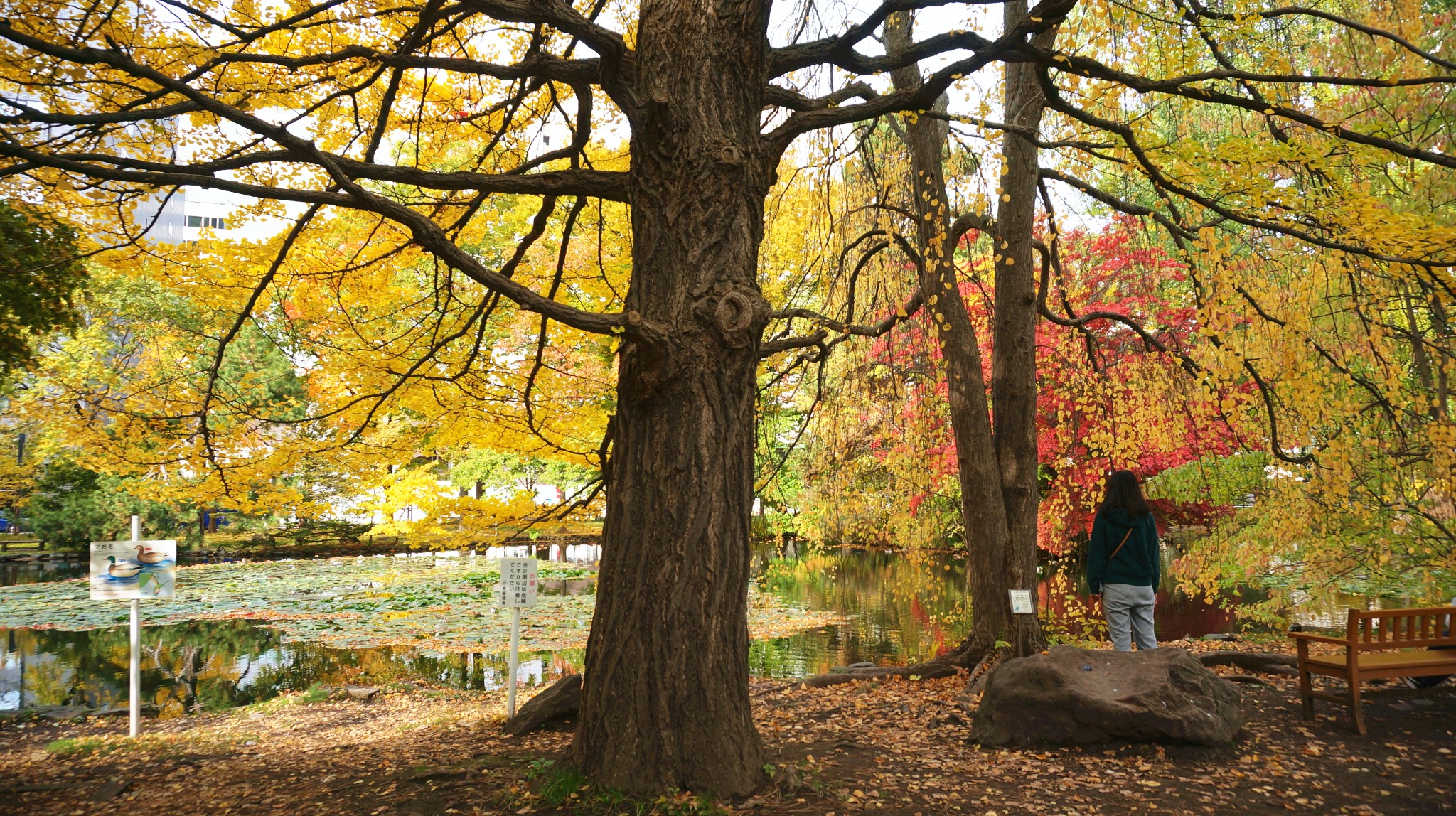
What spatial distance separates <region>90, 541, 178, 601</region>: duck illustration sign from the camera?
620 centimetres

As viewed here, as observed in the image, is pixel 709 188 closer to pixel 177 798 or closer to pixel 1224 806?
pixel 1224 806

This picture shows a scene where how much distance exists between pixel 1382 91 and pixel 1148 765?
5.72 meters

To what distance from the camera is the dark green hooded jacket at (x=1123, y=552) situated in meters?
5.20

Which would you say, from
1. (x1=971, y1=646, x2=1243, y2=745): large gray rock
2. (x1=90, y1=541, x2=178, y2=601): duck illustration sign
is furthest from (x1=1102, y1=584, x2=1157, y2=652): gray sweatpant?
(x1=90, y1=541, x2=178, y2=601): duck illustration sign

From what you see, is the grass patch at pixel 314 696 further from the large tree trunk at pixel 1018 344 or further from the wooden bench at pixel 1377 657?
the wooden bench at pixel 1377 657

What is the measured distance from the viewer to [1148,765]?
387 centimetres

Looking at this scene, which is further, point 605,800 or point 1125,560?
point 1125,560

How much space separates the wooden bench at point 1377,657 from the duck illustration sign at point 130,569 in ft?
25.3

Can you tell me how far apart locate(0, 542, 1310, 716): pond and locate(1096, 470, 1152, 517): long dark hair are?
3.95m

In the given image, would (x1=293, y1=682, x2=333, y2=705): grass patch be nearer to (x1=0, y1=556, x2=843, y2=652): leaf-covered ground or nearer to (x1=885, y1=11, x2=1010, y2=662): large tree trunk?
(x1=0, y1=556, x2=843, y2=652): leaf-covered ground

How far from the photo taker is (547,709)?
486 cm

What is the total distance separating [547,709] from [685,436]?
2437mm

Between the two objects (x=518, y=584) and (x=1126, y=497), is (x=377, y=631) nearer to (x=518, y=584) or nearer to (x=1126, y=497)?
(x=518, y=584)

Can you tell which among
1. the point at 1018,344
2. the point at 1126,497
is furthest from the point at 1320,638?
the point at 1018,344
